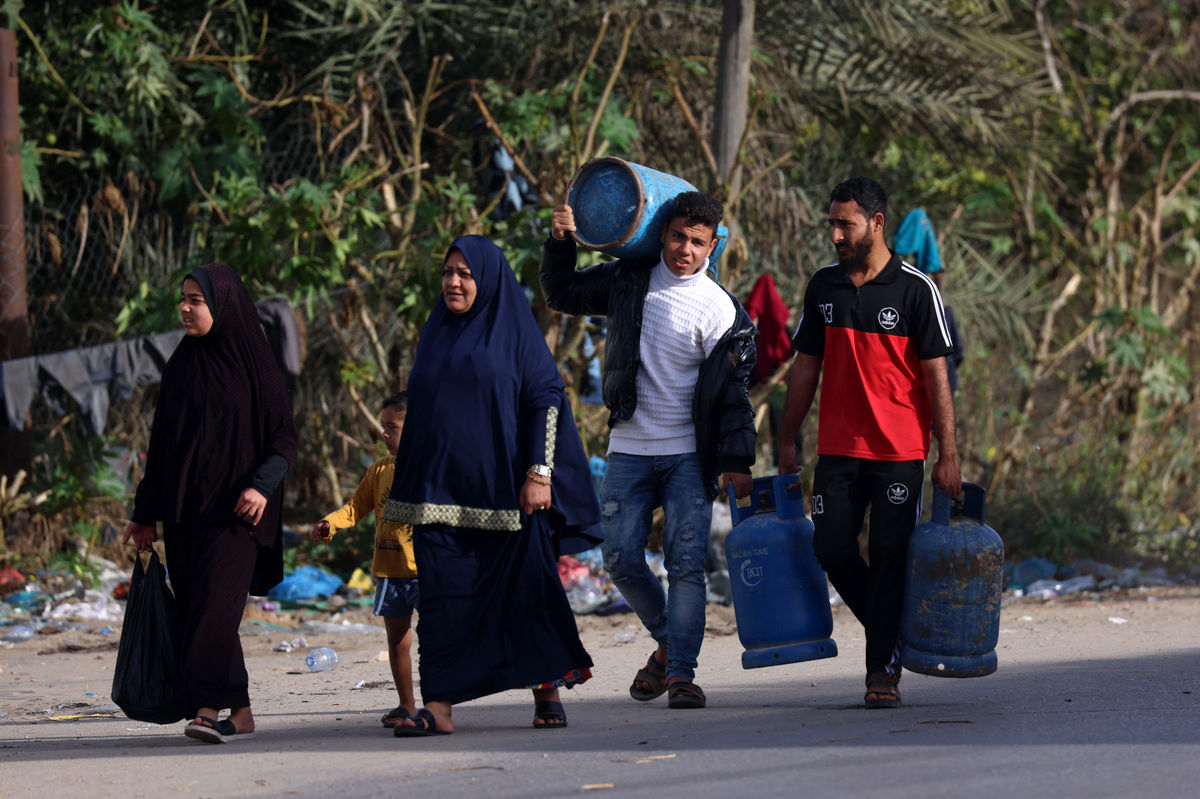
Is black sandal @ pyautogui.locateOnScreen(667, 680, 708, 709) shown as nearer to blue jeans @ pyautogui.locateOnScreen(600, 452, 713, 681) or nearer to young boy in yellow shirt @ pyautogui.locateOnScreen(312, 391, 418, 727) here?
blue jeans @ pyautogui.locateOnScreen(600, 452, 713, 681)

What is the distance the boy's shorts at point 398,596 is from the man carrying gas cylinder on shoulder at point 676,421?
0.71 m

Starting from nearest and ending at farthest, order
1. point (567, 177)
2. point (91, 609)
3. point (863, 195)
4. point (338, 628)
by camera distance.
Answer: point (863, 195) < point (338, 628) < point (91, 609) < point (567, 177)

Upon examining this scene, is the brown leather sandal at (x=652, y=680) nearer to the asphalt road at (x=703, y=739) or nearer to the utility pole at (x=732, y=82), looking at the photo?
the asphalt road at (x=703, y=739)

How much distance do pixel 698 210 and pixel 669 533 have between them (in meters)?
1.13

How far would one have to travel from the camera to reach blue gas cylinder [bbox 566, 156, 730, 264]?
5.23 m

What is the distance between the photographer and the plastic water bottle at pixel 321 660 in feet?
21.9

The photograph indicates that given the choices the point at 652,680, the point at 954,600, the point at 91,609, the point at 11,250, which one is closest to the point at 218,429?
the point at 652,680

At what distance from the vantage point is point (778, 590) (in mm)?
5094

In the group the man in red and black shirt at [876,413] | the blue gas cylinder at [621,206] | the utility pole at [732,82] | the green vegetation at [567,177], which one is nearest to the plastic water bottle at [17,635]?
the green vegetation at [567,177]

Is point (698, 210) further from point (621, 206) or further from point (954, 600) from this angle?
point (954, 600)

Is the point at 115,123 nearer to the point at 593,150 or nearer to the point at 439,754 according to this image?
the point at 593,150

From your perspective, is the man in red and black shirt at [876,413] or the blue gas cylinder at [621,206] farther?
the blue gas cylinder at [621,206]

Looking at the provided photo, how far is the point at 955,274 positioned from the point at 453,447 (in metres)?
8.64

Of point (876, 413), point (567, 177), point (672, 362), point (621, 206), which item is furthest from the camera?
point (567, 177)
